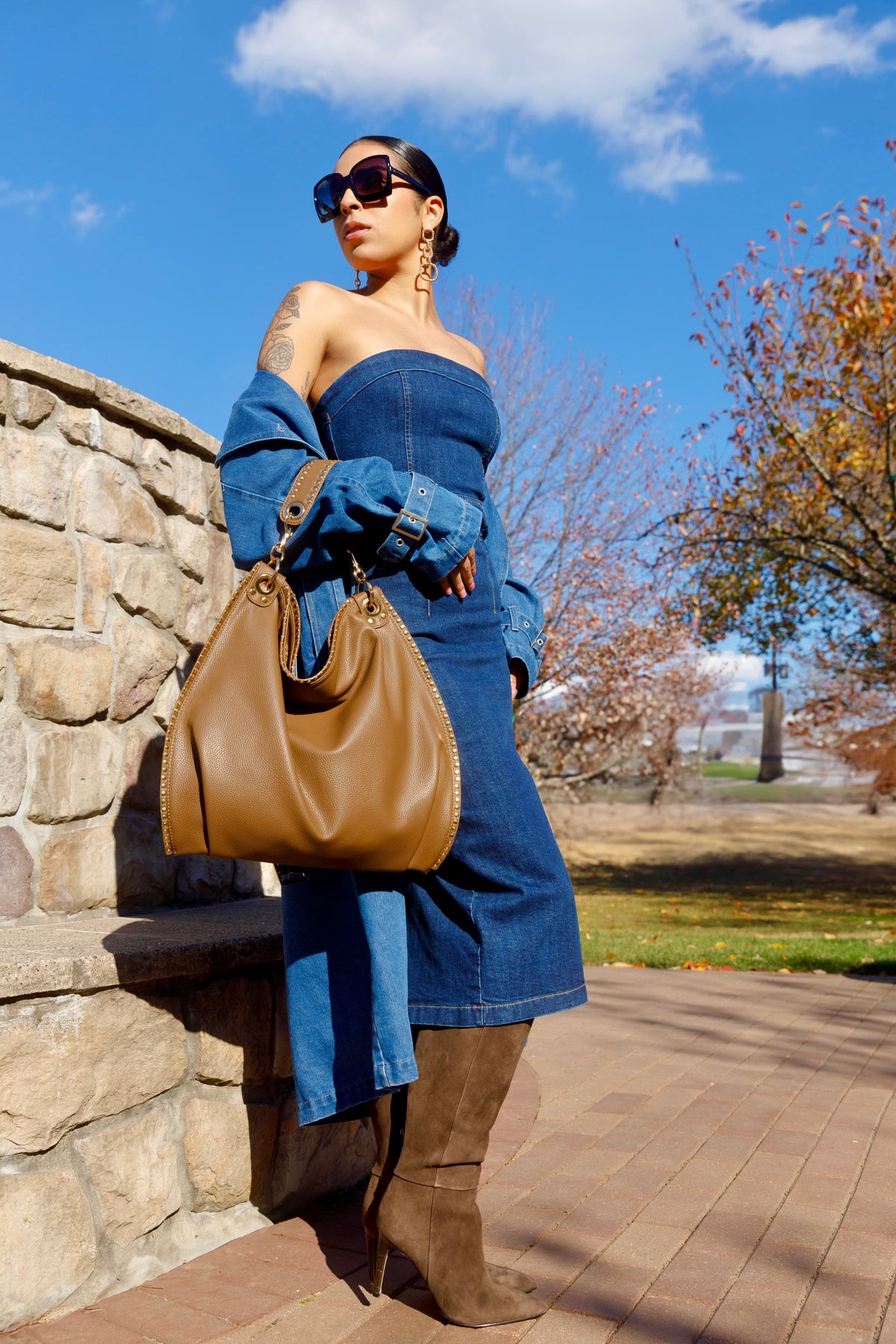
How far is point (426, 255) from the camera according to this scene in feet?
7.82

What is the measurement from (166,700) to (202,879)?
0.57m

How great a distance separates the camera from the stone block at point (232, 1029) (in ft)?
7.70

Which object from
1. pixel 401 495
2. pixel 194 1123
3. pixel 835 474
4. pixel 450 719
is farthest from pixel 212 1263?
pixel 835 474

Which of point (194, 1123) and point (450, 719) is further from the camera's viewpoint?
point (194, 1123)

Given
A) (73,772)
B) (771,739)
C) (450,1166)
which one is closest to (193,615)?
(73,772)

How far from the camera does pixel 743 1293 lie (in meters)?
2.10

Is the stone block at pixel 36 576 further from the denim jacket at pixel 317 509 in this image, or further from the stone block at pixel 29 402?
the denim jacket at pixel 317 509

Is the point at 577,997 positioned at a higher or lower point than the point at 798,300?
Answer: lower

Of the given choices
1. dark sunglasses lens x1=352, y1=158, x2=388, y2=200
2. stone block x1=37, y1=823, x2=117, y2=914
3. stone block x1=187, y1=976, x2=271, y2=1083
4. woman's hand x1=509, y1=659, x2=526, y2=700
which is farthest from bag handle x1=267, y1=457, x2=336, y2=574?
stone block x1=37, y1=823, x2=117, y2=914

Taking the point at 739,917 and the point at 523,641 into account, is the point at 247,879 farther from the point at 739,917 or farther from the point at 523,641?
the point at 739,917

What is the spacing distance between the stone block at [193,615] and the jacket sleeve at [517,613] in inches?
48.6

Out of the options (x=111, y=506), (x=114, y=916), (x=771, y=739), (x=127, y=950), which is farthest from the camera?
(x=771, y=739)

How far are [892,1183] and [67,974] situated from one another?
2135 mm

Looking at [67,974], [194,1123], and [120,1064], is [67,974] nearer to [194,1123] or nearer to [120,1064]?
[120,1064]
